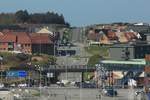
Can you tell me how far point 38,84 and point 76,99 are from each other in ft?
31.6

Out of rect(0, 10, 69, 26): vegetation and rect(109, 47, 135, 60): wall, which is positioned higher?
rect(0, 10, 69, 26): vegetation

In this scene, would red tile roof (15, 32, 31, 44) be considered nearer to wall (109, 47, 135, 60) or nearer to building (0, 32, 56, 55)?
building (0, 32, 56, 55)

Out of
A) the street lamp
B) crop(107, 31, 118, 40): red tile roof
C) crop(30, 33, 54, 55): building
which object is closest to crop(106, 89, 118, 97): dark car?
the street lamp

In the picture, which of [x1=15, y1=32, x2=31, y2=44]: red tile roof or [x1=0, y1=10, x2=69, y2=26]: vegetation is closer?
[x1=15, y1=32, x2=31, y2=44]: red tile roof

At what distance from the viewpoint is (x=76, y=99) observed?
2305cm

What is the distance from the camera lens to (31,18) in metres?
71.8

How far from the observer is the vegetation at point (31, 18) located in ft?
225

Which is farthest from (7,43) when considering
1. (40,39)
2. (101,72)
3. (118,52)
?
(101,72)

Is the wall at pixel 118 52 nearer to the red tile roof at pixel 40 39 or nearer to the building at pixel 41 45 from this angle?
the building at pixel 41 45

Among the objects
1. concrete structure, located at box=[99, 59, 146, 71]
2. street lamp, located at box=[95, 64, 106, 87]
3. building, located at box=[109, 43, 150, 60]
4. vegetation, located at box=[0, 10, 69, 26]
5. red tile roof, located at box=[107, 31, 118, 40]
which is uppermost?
vegetation, located at box=[0, 10, 69, 26]

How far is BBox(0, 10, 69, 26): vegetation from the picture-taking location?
68625 millimetres

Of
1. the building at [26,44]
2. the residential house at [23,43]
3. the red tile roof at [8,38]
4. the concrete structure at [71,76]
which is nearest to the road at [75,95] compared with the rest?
the concrete structure at [71,76]

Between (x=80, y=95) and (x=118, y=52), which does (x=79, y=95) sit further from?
(x=118, y=52)

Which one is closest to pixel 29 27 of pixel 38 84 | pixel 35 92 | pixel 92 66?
pixel 92 66
